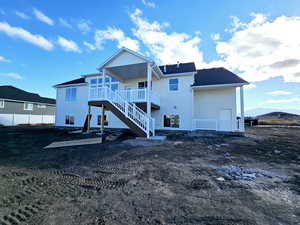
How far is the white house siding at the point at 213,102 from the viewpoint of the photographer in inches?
496

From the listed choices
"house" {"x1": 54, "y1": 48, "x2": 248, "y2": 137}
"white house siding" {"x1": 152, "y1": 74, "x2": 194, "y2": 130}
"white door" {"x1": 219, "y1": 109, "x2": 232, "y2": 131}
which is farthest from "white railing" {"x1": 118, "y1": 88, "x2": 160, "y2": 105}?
"white door" {"x1": 219, "y1": 109, "x2": 232, "y2": 131}

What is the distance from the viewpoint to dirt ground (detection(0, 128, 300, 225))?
212 centimetres

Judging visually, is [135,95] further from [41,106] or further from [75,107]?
[41,106]

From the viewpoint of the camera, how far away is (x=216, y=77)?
1358cm

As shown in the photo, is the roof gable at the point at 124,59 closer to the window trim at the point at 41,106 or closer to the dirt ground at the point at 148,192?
the dirt ground at the point at 148,192

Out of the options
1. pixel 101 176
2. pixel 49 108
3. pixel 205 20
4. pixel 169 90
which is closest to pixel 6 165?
pixel 101 176

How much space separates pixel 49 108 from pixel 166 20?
30072mm

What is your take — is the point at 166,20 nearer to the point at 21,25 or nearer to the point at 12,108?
the point at 21,25

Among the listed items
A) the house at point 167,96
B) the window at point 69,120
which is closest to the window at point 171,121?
the house at point 167,96

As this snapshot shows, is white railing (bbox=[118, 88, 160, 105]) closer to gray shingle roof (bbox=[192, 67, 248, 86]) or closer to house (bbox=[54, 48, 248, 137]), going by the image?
house (bbox=[54, 48, 248, 137])

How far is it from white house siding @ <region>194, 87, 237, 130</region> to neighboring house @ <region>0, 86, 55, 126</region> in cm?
3016

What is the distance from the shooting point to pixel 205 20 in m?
11.0

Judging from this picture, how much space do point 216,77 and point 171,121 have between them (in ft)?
21.3

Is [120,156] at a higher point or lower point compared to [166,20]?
lower
